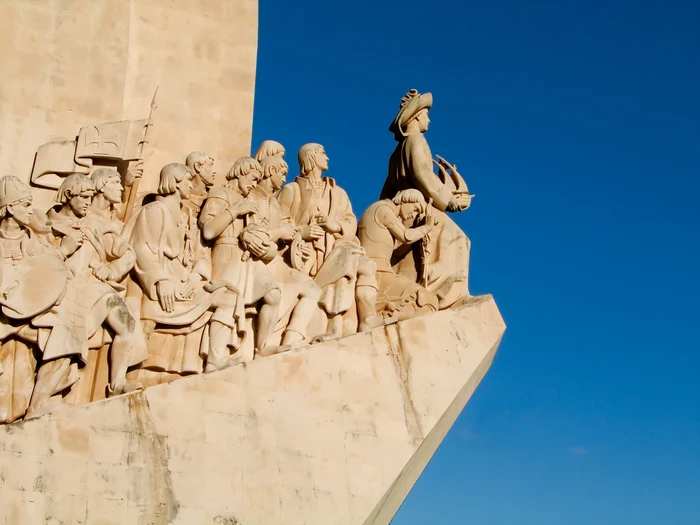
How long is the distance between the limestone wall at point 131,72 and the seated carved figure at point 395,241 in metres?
1.24

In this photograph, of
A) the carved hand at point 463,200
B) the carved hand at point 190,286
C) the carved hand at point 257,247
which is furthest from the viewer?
the carved hand at point 463,200

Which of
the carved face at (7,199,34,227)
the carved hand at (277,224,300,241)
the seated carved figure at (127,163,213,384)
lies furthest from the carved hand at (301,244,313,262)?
the carved face at (7,199,34,227)

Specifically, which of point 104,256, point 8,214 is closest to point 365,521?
point 104,256

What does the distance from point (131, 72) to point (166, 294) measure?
218 centimetres

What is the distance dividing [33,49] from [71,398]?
287 cm

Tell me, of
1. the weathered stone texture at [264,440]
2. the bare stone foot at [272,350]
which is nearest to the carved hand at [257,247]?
the bare stone foot at [272,350]

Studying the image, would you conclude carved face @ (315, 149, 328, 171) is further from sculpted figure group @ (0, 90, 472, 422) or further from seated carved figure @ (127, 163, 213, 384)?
seated carved figure @ (127, 163, 213, 384)

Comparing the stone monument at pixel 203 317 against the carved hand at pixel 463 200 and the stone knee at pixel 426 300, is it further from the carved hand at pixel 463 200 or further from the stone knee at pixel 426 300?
the carved hand at pixel 463 200

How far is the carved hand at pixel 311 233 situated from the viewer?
10031 millimetres

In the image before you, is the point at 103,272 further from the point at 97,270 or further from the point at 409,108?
the point at 409,108

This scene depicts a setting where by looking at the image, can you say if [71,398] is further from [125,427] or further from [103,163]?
[103,163]

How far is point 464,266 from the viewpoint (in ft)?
35.3

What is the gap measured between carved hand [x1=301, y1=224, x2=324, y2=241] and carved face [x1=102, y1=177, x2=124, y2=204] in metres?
1.57

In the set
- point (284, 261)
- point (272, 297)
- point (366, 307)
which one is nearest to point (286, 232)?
point (284, 261)
